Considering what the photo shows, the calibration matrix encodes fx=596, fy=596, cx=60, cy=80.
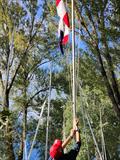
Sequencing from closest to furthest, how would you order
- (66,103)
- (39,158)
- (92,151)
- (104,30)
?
(104,30) < (92,151) < (66,103) < (39,158)

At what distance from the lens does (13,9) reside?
28672 millimetres

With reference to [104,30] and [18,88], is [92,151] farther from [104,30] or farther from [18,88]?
[104,30]

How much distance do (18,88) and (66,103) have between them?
296 inches

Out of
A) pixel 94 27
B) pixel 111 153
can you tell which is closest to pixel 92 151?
pixel 111 153

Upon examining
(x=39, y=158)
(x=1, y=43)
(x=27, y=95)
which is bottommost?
(x=39, y=158)

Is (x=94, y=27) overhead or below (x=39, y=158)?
overhead

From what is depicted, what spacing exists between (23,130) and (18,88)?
290 centimetres


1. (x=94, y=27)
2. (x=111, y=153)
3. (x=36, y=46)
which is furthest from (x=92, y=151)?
(x=94, y=27)

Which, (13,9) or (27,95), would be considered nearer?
(13,9)

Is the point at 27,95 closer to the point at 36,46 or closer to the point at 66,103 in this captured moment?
the point at 36,46

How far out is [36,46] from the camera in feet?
104

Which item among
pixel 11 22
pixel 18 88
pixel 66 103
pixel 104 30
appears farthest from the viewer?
pixel 66 103

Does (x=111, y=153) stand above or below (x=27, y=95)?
below

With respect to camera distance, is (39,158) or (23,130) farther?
(39,158)
